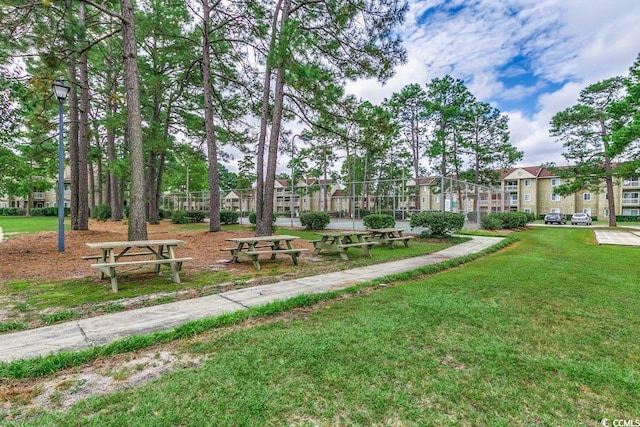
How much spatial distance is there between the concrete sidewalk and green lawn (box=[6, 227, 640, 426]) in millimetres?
736

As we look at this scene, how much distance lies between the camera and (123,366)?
2.47 meters

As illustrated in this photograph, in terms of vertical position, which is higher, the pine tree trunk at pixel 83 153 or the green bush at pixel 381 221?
the pine tree trunk at pixel 83 153

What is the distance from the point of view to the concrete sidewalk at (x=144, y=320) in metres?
2.81

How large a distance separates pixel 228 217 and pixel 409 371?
2074 centimetres

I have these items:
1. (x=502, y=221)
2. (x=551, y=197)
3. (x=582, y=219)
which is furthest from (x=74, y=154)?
(x=551, y=197)

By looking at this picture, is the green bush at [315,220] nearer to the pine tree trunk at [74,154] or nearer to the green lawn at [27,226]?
the pine tree trunk at [74,154]

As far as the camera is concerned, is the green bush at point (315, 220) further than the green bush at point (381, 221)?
Yes

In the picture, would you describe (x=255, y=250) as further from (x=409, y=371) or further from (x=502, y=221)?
(x=502, y=221)

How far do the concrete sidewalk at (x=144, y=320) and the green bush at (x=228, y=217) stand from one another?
56.3ft

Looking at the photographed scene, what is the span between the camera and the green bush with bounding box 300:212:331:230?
17.2 m

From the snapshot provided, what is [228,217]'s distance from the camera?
71.4 ft

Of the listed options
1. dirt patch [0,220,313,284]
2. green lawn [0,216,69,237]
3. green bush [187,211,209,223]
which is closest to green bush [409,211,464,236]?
dirt patch [0,220,313,284]

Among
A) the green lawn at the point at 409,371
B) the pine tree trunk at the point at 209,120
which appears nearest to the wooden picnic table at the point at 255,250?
the green lawn at the point at 409,371

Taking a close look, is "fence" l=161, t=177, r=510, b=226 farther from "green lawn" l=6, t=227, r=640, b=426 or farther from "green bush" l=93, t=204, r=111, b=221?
"green lawn" l=6, t=227, r=640, b=426
